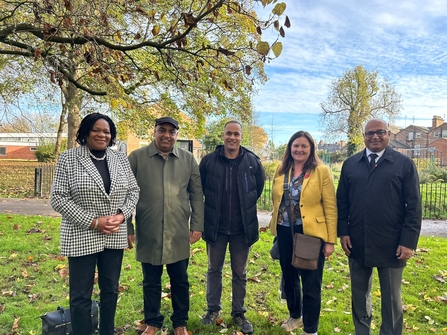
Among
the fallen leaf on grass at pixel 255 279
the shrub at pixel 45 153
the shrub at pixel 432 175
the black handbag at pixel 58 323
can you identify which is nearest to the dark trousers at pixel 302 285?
the fallen leaf on grass at pixel 255 279

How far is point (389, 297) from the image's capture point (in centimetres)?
315

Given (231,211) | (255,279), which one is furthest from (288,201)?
(255,279)

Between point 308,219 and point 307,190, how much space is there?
0.31 meters

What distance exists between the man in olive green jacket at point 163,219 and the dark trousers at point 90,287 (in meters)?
0.42

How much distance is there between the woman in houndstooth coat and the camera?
287 cm

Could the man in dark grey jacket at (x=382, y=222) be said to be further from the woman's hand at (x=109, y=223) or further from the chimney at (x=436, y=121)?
the chimney at (x=436, y=121)

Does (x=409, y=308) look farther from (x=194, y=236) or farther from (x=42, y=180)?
(x=42, y=180)

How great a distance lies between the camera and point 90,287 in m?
2.99

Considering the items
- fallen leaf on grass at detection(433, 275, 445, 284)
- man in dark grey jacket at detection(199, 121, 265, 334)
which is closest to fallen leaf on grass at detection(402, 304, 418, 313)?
fallen leaf on grass at detection(433, 275, 445, 284)

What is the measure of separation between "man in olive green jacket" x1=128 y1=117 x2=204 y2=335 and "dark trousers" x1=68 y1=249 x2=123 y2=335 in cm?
42

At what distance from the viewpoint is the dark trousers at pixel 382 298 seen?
10.3 ft

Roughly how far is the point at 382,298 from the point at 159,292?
2317 millimetres

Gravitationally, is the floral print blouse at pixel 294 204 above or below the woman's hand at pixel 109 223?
above

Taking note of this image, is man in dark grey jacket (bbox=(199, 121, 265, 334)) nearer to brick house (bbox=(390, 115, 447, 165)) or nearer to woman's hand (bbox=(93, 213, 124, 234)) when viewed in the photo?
woman's hand (bbox=(93, 213, 124, 234))
